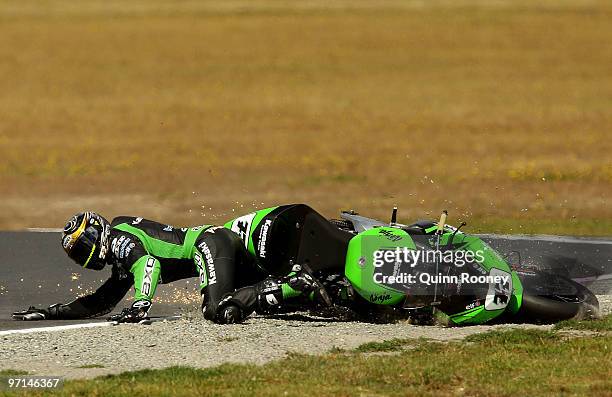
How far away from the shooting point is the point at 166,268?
36.4ft

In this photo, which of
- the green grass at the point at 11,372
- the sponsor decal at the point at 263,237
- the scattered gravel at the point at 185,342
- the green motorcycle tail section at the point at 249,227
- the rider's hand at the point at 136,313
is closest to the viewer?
the green grass at the point at 11,372

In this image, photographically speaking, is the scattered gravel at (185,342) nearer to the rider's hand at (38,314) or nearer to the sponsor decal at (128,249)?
the sponsor decal at (128,249)

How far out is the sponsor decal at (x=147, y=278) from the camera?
10.5 m

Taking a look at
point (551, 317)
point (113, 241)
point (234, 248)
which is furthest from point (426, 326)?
point (113, 241)

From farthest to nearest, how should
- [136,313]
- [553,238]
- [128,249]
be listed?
[553,238] → [128,249] → [136,313]

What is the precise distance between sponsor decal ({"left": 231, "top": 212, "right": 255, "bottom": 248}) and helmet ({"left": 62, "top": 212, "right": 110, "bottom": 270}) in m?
1.16

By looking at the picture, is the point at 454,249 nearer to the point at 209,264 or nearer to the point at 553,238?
the point at 209,264

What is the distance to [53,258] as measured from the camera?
48.9 feet

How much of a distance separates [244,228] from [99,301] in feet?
4.87

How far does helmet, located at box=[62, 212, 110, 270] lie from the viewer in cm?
1068

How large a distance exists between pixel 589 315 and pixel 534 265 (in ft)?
2.48

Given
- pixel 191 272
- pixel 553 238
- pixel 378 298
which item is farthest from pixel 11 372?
pixel 553 238

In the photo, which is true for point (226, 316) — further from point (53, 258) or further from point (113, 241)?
point (53, 258)

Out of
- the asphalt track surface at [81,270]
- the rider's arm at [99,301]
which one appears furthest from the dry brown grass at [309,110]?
the rider's arm at [99,301]
